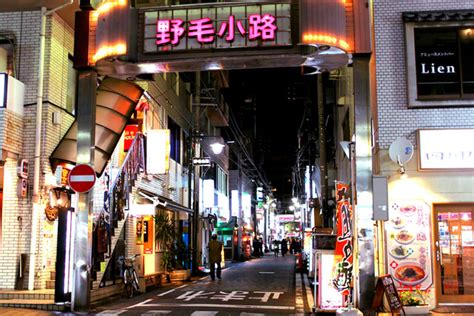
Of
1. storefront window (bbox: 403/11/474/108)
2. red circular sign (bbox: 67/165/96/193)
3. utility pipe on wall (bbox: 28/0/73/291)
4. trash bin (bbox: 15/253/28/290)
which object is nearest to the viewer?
red circular sign (bbox: 67/165/96/193)

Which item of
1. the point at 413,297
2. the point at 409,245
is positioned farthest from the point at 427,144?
the point at 413,297

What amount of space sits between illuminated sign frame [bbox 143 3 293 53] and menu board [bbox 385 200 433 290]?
5.08 m

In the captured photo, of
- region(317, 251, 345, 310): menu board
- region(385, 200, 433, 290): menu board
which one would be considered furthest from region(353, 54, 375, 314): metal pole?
region(385, 200, 433, 290): menu board

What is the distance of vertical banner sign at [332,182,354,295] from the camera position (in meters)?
12.2

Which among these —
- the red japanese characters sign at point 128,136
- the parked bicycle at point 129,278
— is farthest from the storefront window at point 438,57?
the red japanese characters sign at point 128,136

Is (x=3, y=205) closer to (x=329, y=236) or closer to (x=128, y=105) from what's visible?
(x=128, y=105)

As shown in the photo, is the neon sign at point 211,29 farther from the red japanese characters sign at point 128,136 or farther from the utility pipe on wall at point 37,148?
the red japanese characters sign at point 128,136

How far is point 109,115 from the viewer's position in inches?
675

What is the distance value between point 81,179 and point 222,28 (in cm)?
497

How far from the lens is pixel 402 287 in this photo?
1312 centimetres

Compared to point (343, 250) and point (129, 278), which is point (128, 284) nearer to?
point (129, 278)

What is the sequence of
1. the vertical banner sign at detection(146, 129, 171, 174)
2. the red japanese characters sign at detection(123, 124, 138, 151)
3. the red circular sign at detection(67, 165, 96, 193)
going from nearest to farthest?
the red circular sign at detection(67, 165, 96, 193), the red japanese characters sign at detection(123, 124, 138, 151), the vertical banner sign at detection(146, 129, 171, 174)

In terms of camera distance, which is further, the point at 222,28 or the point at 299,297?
the point at 299,297

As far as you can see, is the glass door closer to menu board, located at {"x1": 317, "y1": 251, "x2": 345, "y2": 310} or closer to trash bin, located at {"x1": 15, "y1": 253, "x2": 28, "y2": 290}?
menu board, located at {"x1": 317, "y1": 251, "x2": 345, "y2": 310}
